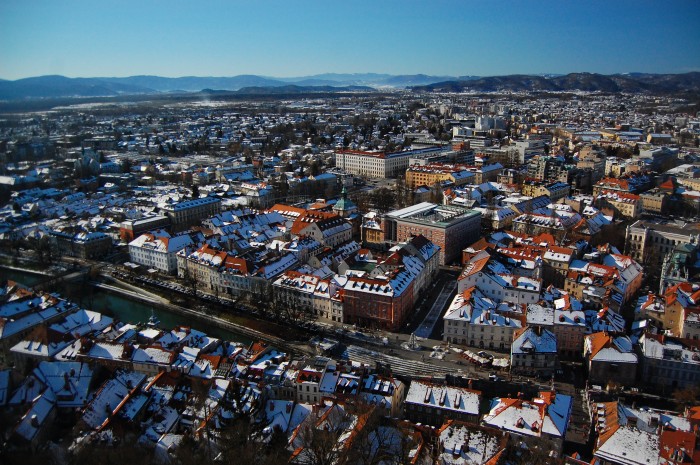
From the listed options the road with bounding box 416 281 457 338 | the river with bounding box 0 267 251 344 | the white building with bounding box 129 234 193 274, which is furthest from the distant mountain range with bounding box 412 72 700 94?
the river with bounding box 0 267 251 344

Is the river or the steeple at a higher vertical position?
the steeple

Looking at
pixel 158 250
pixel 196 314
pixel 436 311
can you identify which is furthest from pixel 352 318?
pixel 158 250

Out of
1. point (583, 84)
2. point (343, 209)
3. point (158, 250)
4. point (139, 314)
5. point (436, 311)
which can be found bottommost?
point (139, 314)

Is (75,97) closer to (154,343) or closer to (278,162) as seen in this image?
(278,162)

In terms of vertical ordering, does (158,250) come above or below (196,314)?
above

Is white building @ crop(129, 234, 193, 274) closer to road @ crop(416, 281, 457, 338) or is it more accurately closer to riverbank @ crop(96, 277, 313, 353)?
riverbank @ crop(96, 277, 313, 353)

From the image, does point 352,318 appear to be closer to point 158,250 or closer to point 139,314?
point 139,314

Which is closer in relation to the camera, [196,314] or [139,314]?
[196,314]
